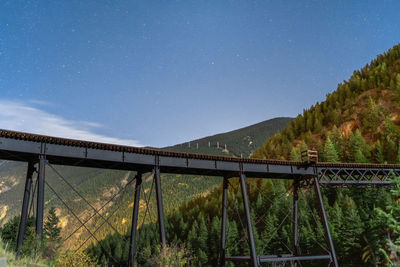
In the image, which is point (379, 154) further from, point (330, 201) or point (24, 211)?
point (24, 211)

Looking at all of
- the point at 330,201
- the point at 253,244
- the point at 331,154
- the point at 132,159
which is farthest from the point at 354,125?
the point at 132,159

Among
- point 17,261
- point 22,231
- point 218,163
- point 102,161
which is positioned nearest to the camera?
point 17,261

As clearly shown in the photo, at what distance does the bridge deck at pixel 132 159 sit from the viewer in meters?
15.5

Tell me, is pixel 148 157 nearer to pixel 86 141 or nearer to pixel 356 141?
pixel 86 141

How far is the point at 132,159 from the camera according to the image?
1867 centimetres

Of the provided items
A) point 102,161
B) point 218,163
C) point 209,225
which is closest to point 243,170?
point 218,163

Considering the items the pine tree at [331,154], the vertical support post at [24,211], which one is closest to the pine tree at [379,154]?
the pine tree at [331,154]

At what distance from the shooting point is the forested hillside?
38844mm

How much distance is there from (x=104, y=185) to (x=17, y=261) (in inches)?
7128

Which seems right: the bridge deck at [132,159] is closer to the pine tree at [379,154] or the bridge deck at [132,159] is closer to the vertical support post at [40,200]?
the vertical support post at [40,200]

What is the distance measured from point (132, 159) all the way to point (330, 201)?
41791 mm

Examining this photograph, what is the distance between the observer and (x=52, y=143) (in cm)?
1631

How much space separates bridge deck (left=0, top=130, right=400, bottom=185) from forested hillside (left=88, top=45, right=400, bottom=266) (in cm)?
331

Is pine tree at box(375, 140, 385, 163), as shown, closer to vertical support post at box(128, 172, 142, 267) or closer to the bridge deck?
the bridge deck
